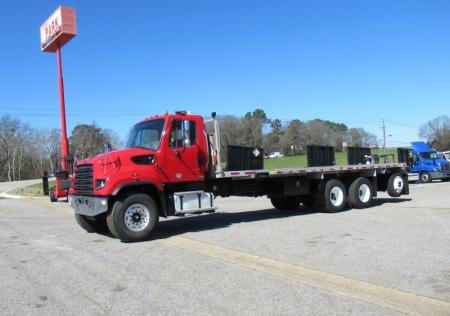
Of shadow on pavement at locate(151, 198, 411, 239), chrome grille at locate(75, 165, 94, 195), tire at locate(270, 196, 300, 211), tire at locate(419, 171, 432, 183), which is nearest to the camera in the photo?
chrome grille at locate(75, 165, 94, 195)

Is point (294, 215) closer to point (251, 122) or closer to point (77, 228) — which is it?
point (77, 228)

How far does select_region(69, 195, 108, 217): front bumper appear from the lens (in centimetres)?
995

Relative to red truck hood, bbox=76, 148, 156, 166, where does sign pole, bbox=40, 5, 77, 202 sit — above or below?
above

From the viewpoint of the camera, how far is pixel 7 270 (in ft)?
24.8

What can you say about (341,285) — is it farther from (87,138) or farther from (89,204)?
(87,138)

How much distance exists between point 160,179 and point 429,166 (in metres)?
24.2

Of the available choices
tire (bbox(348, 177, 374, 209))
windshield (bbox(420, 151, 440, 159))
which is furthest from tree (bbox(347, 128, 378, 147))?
tire (bbox(348, 177, 374, 209))

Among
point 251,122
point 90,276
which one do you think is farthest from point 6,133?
point 90,276

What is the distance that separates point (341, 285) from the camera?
19.6 ft

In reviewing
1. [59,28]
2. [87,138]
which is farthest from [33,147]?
[59,28]

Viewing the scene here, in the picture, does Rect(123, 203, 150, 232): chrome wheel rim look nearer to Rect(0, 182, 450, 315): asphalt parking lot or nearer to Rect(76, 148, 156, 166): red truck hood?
Rect(0, 182, 450, 315): asphalt parking lot

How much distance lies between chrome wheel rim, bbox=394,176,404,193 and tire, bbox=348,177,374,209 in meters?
1.29

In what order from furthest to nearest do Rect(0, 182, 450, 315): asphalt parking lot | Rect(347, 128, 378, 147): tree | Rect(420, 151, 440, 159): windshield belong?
Rect(347, 128, 378, 147): tree < Rect(420, 151, 440, 159): windshield < Rect(0, 182, 450, 315): asphalt parking lot

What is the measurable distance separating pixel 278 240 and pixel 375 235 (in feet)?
6.66
